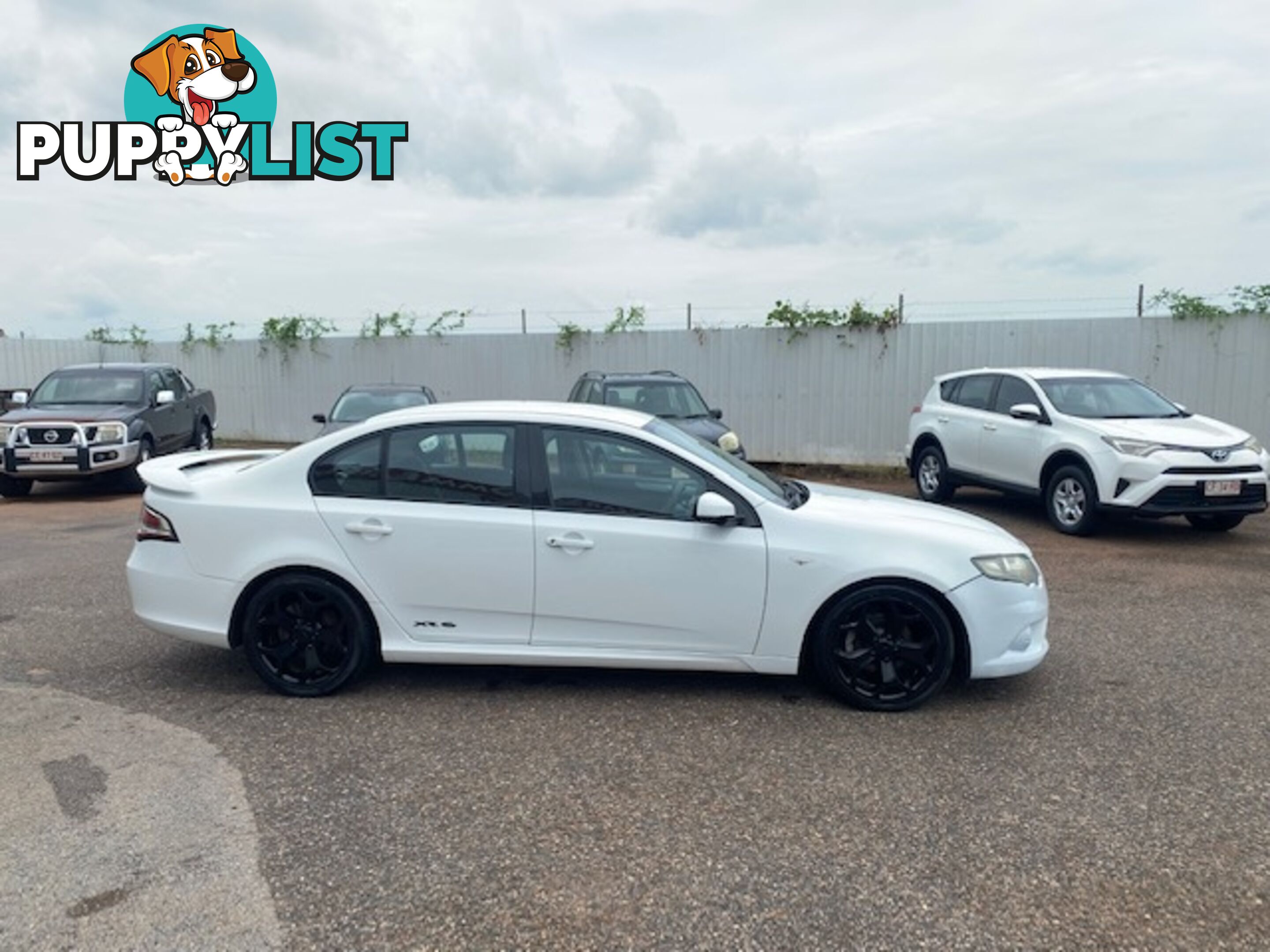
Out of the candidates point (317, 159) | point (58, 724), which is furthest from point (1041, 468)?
point (317, 159)

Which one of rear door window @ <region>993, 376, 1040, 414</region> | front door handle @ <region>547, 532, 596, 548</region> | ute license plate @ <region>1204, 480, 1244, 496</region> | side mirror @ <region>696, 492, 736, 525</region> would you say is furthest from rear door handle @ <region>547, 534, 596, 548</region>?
Answer: rear door window @ <region>993, 376, 1040, 414</region>

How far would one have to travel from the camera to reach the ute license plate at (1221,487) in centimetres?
807

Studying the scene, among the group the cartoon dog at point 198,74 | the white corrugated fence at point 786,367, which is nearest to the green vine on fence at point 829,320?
the white corrugated fence at point 786,367

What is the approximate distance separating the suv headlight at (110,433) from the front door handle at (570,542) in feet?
31.6

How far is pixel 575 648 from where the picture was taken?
4.47m

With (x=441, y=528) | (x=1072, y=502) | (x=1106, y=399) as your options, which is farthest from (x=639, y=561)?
(x=1106, y=399)

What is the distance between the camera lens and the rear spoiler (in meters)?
4.70

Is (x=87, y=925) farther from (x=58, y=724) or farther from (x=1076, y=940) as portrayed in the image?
(x=1076, y=940)

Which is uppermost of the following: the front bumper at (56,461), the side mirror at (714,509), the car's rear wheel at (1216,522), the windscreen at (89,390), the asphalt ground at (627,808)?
the windscreen at (89,390)

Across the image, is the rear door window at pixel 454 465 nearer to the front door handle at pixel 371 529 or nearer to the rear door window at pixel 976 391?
the front door handle at pixel 371 529

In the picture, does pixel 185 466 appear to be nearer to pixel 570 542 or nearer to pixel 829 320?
pixel 570 542

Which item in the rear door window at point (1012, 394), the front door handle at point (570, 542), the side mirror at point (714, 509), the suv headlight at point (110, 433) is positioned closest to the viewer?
the side mirror at point (714, 509)

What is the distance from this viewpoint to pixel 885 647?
4.35 metres

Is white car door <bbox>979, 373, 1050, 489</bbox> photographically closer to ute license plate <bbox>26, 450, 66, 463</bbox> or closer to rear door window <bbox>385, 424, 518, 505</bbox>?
rear door window <bbox>385, 424, 518, 505</bbox>
